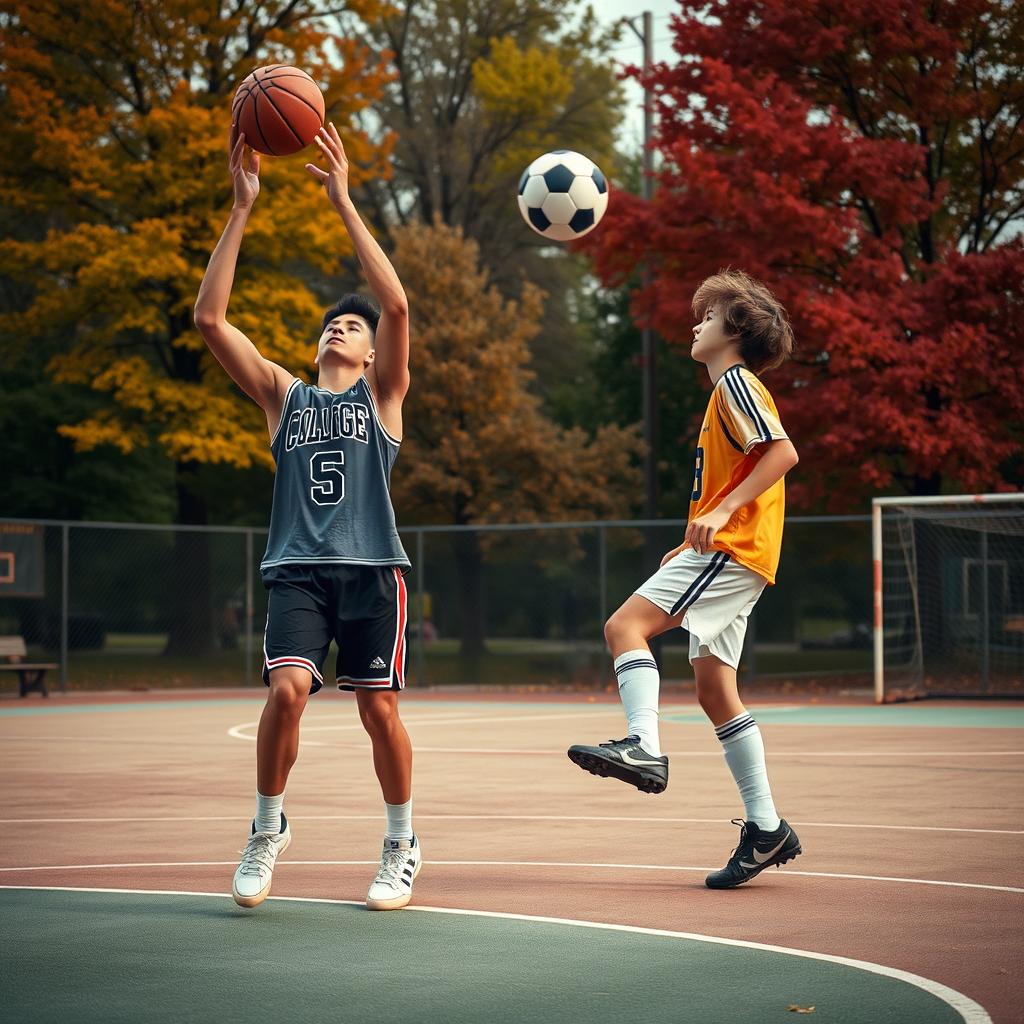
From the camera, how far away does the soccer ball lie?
9.98 metres

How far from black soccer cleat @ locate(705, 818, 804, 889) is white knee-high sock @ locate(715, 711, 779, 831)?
7 centimetres

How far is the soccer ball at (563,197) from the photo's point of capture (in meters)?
9.98

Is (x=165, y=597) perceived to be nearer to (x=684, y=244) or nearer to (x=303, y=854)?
(x=684, y=244)

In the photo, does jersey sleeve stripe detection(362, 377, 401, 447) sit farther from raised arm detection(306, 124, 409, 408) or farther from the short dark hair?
the short dark hair

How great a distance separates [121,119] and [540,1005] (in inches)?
1009

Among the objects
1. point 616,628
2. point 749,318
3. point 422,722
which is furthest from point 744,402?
point 422,722

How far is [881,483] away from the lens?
68.0 ft

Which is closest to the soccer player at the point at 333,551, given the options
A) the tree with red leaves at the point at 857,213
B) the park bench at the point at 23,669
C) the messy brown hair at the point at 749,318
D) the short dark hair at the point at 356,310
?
the short dark hair at the point at 356,310

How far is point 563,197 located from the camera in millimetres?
10078

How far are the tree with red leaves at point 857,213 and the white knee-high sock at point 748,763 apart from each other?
1425cm

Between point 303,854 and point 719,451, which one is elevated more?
point 719,451

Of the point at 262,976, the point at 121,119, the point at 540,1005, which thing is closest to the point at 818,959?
the point at 540,1005

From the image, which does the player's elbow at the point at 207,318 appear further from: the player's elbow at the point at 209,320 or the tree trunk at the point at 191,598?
the tree trunk at the point at 191,598

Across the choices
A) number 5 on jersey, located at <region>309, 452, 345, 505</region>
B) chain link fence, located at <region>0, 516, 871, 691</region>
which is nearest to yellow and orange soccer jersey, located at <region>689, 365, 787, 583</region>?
number 5 on jersey, located at <region>309, 452, 345, 505</region>
